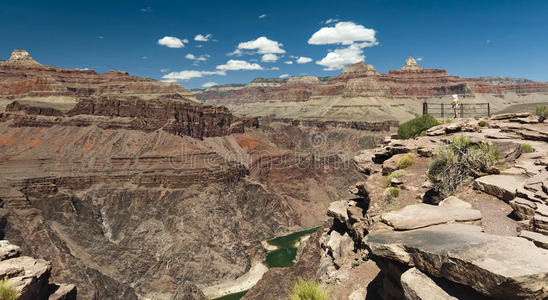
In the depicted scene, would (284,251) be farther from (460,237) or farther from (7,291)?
(460,237)

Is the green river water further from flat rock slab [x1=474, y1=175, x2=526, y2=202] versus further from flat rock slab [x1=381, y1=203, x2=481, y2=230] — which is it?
flat rock slab [x1=474, y1=175, x2=526, y2=202]

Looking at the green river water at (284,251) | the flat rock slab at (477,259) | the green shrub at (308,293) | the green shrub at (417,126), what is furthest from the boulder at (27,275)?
the green shrub at (417,126)

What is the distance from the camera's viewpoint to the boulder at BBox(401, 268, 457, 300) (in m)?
7.11

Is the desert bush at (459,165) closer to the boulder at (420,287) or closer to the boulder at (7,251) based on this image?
the boulder at (420,287)

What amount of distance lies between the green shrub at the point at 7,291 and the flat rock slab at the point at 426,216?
55.2ft

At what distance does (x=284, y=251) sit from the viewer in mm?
59156

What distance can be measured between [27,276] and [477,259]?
2009cm

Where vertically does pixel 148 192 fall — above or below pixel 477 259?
below

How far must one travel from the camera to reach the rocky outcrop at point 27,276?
15.2 meters

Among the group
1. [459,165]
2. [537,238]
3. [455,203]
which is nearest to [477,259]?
[537,238]

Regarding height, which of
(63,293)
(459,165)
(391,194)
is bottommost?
(63,293)

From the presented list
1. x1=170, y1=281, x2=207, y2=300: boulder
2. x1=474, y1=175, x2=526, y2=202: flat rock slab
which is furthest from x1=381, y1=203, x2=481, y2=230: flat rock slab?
x1=170, y1=281, x2=207, y2=300: boulder

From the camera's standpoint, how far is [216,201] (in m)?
63.3

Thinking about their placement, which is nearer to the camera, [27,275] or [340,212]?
[27,275]
